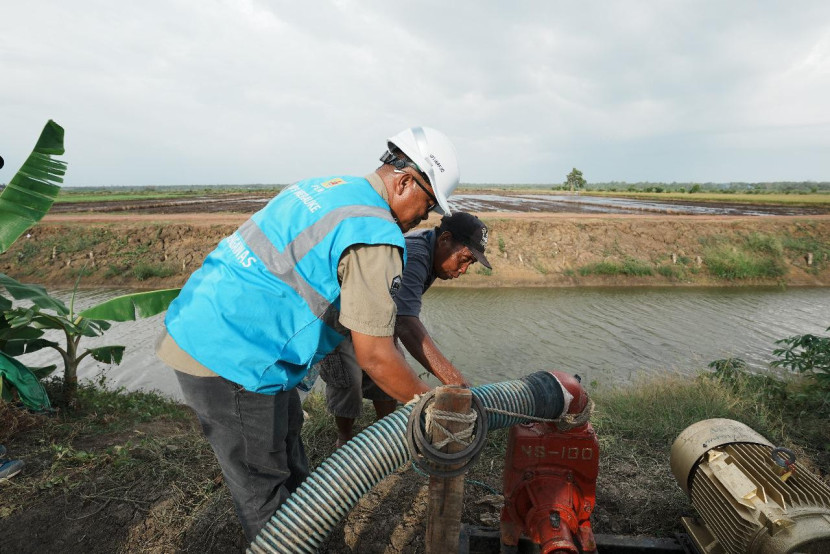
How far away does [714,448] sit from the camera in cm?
224

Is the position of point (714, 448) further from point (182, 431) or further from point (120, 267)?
point (120, 267)

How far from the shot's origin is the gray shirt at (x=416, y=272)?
8.86 feet

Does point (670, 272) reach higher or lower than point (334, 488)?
lower

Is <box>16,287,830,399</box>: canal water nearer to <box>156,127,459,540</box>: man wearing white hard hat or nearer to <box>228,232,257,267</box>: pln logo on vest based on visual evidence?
<box>156,127,459,540</box>: man wearing white hard hat

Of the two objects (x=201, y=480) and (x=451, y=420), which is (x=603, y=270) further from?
(x=451, y=420)

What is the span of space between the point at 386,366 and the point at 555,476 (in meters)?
1.12

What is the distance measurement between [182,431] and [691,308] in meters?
11.6

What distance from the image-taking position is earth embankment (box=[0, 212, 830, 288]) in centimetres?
1426

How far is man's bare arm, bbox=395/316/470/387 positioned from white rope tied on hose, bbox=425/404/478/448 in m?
0.78

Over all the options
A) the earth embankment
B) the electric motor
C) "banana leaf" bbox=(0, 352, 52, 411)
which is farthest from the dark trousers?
the earth embankment

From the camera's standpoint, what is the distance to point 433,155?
1851 millimetres

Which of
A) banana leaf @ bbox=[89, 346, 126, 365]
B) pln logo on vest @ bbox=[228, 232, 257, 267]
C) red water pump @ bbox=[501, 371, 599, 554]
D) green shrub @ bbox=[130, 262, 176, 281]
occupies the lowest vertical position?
green shrub @ bbox=[130, 262, 176, 281]

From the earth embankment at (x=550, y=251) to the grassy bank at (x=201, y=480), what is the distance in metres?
10.2

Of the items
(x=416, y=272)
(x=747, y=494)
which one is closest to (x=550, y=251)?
(x=416, y=272)
